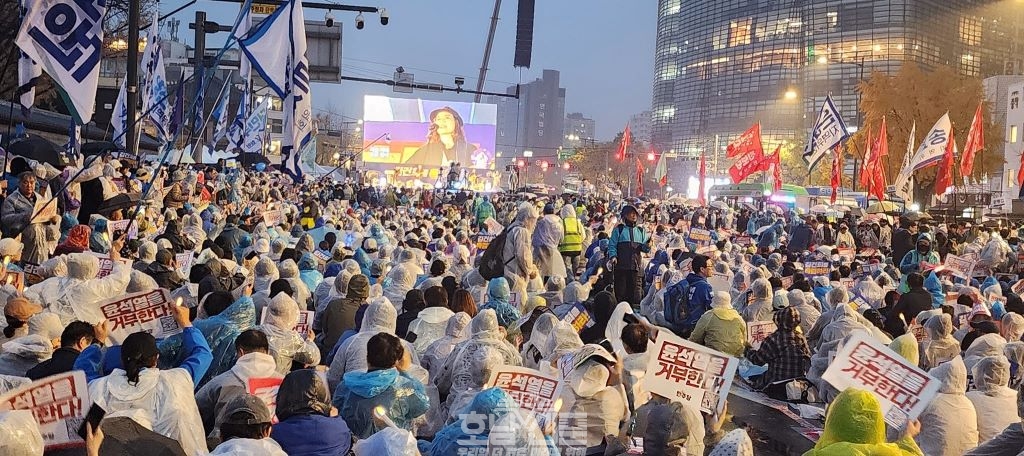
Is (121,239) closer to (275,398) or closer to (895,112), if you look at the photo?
(275,398)

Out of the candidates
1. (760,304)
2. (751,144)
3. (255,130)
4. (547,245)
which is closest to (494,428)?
(760,304)

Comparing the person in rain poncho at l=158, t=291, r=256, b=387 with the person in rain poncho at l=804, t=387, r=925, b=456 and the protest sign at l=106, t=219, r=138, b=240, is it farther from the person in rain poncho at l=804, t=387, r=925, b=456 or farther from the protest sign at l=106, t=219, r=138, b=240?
the protest sign at l=106, t=219, r=138, b=240

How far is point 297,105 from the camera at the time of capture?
51.9 ft

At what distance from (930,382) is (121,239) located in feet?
30.1

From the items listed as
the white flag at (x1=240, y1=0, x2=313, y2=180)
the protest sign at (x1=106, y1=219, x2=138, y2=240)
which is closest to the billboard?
the white flag at (x1=240, y1=0, x2=313, y2=180)

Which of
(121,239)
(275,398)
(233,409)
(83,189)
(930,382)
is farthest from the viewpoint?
(83,189)

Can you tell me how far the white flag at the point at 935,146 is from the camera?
2744 cm

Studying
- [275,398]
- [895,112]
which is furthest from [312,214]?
[895,112]

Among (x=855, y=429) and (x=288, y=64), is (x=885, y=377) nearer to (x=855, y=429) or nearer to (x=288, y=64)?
(x=855, y=429)

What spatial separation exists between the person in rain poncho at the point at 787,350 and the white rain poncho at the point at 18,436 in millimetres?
7992

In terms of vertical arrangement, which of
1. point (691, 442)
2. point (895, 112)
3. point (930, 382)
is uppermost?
point (895, 112)

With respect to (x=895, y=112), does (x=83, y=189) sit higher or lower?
lower

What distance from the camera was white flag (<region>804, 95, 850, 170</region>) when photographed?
30.8 m

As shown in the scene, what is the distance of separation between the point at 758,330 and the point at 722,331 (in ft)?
4.73
